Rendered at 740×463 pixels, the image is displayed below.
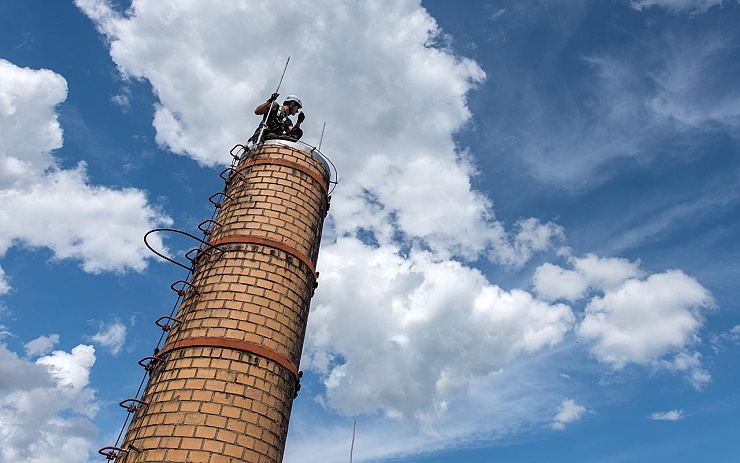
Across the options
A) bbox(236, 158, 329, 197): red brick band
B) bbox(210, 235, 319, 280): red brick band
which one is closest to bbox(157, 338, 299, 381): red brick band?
bbox(210, 235, 319, 280): red brick band

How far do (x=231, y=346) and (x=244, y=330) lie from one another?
42cm

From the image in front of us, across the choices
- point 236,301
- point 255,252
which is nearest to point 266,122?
point 255,252

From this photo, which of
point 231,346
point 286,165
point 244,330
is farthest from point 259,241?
point 231,346

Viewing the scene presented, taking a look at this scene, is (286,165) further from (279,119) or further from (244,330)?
(244,330)

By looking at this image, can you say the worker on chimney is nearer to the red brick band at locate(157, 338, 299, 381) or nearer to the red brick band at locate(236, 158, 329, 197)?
the red brick band at locate(236, 158, 329, 197)

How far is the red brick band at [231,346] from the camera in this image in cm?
1043

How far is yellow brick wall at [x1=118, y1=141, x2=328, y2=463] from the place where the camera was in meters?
9.61

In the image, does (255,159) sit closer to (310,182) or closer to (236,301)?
(310,182)

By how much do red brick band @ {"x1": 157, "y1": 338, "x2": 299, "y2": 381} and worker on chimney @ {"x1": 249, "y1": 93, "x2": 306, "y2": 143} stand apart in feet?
20.1

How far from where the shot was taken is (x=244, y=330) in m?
10.7

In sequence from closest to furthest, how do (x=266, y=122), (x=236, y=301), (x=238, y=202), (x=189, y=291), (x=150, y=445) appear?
1. (x=150, y=445)
2. (x=236, y=301)
3. (x=189, y=291)
4. (x=238, y=202)
5. (x=266, y=122)

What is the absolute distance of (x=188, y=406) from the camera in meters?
9.74

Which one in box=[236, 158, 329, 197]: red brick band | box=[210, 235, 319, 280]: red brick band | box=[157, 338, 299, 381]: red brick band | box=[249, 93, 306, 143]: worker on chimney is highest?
box=[249, 93, 306, 143]: worker on chimney

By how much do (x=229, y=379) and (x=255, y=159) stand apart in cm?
568
